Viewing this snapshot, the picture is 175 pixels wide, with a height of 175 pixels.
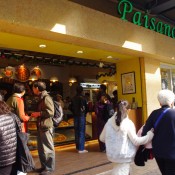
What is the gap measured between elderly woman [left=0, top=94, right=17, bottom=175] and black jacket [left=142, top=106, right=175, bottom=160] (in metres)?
1.90

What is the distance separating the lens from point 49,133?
214 inches

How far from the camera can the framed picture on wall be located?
31.0ft

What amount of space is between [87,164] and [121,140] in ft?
8.74

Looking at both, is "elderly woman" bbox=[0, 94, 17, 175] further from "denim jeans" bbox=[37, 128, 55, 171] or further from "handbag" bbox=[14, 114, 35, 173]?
"denim jeans" bbox=[37, 128, 55, 171]

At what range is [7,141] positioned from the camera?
317 cm

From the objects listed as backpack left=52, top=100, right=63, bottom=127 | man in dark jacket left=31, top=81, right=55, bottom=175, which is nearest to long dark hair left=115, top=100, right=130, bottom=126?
man in dark jacket left=31, top=81, right=55, bottom=175

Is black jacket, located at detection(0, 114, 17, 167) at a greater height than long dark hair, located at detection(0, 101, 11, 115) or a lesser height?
lesser

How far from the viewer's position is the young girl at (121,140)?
3953 millimetres

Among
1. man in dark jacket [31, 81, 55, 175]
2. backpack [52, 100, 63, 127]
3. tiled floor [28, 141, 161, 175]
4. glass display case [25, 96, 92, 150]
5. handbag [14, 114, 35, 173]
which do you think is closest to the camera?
handbag [14, 114, 35, 173]

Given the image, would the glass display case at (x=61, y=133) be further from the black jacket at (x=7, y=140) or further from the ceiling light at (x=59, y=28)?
the black jacket at (x=7, y=140)

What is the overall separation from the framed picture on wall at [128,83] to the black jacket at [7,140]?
21.8 ft

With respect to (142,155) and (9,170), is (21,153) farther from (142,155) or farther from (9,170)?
(142,155)

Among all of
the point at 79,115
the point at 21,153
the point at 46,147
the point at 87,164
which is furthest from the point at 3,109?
the point at 79,115

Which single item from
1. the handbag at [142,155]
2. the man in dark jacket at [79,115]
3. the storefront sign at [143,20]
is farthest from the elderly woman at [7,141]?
the storefront sign at [143,20]
